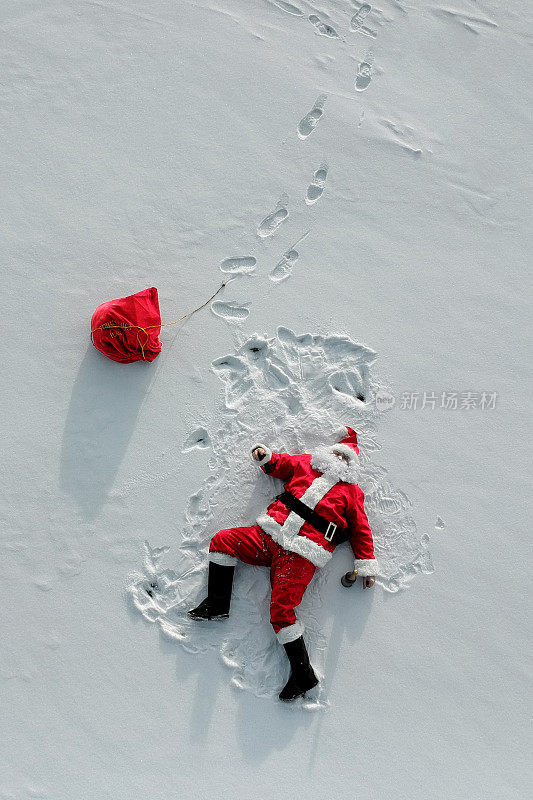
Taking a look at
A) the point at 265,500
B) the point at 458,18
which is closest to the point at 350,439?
the point at 265,500

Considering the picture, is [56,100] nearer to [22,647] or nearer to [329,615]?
[22,647]

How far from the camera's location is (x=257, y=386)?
204 cm

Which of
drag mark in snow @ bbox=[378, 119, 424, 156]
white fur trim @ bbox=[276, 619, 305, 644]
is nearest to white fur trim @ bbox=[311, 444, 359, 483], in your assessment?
white fur trim @ bbox=[276, 619, 305, 644]

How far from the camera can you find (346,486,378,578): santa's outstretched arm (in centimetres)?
192

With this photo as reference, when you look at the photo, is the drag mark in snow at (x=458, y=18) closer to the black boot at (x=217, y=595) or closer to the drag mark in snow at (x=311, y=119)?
the drag mark in snow at (x=311, y=119)

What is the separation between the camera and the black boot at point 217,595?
194 cm

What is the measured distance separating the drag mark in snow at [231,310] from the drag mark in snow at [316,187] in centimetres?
47

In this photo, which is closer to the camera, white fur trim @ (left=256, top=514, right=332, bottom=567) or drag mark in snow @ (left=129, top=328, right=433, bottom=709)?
white fur trim @ (left=256, top=514, right=332, bottom=567)

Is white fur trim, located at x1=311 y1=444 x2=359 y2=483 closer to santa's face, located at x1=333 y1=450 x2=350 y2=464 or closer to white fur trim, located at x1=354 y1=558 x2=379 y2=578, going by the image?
santa's face, located at x1=333 y1=450 x2=350 y2=464

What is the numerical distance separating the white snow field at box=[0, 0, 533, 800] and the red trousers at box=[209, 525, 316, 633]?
98mm

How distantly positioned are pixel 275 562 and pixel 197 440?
515 mm

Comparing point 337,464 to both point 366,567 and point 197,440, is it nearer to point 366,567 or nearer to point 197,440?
point 366,567

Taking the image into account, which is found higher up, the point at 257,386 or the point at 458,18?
the point at 458,18

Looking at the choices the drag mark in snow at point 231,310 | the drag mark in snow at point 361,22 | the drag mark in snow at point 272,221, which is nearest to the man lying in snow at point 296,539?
the drag mark in snow at point 231,310
